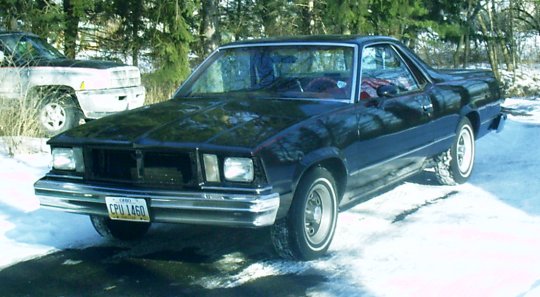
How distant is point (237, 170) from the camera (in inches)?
181

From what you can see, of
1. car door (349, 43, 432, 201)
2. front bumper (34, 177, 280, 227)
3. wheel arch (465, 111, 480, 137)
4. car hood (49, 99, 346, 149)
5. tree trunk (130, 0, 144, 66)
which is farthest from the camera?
tree trunk (130, 0, 144, 66)

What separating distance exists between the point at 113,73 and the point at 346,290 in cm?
846

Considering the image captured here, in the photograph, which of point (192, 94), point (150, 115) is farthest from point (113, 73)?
point (150, 115)

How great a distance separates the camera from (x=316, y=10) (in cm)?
1964

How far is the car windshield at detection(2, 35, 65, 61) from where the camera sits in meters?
11.8

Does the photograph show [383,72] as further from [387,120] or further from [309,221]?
[309,221]

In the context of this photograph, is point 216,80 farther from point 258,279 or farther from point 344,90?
→ point 258,279

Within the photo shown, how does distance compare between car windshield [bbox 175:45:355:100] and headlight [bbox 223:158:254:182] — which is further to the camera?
car windshield [bbox 175:45:355:100]

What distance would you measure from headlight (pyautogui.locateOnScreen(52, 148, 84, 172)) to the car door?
1975 millimetres

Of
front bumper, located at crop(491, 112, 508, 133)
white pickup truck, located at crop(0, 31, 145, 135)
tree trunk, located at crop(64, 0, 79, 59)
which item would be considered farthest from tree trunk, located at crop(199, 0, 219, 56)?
front bumper, located at crop(491, 112, 508, 133)

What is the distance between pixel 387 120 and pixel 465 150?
223 centimetres

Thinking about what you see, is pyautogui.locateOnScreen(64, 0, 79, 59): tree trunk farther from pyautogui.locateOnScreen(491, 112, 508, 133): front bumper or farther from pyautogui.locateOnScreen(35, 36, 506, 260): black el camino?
pyautogui.locateOnScreen(35, 36, 506, 260): black el camino

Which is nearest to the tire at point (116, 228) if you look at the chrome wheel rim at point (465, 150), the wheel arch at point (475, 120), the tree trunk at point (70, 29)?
the chrome wheel rim at point (465, 150)

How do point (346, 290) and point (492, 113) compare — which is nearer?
point (346, 290)
